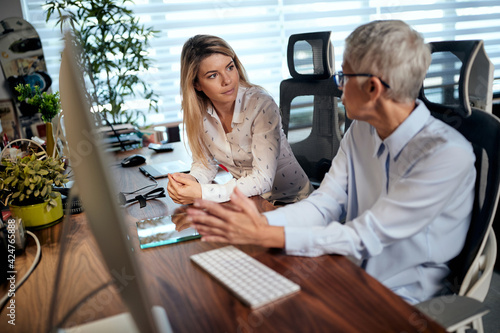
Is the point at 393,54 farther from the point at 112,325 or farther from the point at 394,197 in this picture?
the point at 112,325

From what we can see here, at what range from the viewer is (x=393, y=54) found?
102cm

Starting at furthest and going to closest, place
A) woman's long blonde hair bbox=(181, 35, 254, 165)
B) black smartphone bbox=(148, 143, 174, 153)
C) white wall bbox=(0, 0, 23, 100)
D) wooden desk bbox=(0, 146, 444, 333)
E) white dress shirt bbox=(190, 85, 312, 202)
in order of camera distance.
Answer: white wall bbox=(0, 0, 23, 100) → black smartphone bbox=(148, 143, 174, 153) → woman's long blonde hair bbox=(181, 35, 254, 165) → white dress shirt bbox=(190, 85, 312, 202) → wooden desk bbox=(0, 146, 444, 333)

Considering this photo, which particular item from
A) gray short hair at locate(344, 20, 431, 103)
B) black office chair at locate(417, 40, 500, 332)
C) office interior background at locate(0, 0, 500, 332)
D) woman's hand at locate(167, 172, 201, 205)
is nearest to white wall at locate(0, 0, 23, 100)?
office interior background at locate(0, 0, 500, 332)

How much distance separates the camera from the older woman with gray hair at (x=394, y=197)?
3.20 ft

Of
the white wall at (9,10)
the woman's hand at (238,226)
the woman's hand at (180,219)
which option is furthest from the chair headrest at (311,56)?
the white wall at (9,10)

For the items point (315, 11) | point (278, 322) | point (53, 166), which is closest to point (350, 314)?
point (278, 322)

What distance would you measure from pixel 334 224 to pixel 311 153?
110 centimetres

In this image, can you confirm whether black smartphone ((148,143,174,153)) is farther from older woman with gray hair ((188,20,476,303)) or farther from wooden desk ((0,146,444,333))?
older woman with gray hair ((188,20,476,303))

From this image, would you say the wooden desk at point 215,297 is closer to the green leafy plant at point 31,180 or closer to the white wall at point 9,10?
the green leafy plant at point 31,180

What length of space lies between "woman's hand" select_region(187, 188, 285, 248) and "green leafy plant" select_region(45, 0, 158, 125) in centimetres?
259

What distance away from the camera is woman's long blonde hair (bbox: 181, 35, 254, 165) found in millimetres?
1753

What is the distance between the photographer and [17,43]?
319 centimetres

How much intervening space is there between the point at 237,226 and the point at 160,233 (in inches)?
12.1

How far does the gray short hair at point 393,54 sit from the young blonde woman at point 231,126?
69 centimetres
